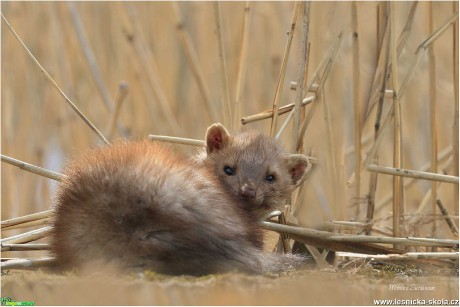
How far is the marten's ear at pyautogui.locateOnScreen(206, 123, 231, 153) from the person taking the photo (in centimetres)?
454

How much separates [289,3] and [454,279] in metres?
3.72

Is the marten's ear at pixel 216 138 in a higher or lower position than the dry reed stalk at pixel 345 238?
higher

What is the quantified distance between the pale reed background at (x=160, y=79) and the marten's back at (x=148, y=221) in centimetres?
210

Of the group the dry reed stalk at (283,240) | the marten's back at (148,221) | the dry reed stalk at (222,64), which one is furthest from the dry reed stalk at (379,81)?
the marten's back at (148,221)

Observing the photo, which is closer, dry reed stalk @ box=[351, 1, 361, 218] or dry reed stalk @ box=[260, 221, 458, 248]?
dry reed stalk @ box=[260, 221, 458, 248]

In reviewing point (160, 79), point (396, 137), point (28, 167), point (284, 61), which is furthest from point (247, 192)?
point (160, 79)

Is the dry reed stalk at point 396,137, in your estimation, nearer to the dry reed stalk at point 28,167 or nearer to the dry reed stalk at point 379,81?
the dry reed stalk at point 379,81

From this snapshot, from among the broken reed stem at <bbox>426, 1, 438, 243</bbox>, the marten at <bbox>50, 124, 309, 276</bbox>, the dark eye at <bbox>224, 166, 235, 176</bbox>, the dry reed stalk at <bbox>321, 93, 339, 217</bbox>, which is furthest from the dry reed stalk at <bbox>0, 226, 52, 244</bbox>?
the broken reed stem at <bbox>426, 1, 438, 243</bbox>

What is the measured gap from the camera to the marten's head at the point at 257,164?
14.3 feet

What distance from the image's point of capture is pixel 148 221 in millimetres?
2938

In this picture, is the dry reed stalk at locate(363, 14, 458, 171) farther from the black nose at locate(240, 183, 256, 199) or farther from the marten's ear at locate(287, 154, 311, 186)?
the black nose at locate(240, 183, 256, 199)

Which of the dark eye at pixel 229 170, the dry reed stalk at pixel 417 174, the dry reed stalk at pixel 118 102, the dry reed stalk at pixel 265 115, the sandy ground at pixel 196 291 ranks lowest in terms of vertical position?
the sandy ground at pixel 196 291

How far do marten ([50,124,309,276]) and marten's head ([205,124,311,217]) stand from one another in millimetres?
905

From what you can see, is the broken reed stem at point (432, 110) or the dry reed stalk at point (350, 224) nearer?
the dry reed stalk at point (350, 224)
